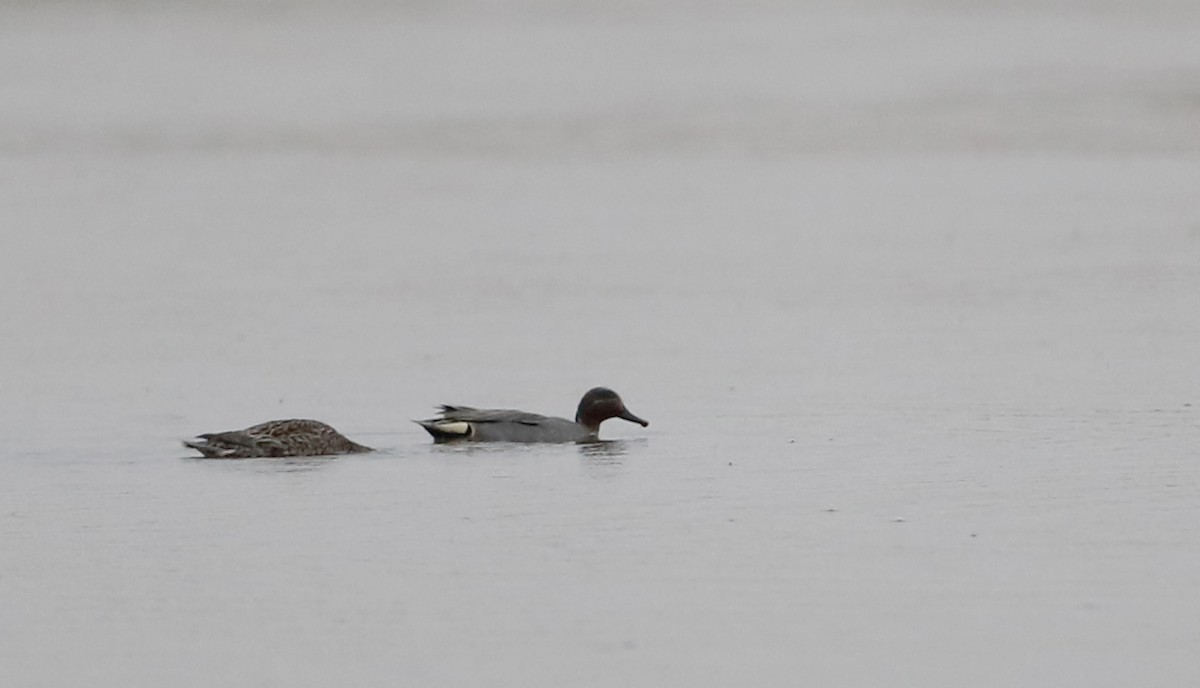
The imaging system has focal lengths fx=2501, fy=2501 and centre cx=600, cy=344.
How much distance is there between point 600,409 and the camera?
11781mm

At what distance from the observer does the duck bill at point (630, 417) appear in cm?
1159

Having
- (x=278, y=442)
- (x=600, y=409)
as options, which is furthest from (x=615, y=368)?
(x=278, y=442)

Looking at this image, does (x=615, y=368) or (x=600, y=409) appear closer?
(x=600, y=409)

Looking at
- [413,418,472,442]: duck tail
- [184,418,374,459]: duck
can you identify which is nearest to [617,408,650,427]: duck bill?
[413,418,472,442]: duck tail

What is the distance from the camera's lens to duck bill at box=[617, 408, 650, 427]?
38.0 ft

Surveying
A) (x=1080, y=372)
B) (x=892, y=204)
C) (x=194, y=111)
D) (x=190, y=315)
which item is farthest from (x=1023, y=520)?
(x=194, y=111)

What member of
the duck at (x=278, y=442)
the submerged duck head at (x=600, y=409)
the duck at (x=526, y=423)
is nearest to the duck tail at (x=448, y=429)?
the duck at (x=526, y=423)

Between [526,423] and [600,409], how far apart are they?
1.59 ft

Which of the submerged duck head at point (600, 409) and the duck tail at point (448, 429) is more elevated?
the submerged duck head at point (600, 409)

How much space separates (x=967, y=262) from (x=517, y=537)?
967 centimetres

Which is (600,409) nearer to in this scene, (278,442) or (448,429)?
(448,429)

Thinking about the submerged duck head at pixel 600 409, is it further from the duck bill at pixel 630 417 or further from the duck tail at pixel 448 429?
the duck tail at pixel 448 429

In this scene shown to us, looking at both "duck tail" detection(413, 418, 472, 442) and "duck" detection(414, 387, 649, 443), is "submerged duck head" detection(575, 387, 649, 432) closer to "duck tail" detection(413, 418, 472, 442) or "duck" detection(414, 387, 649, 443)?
"duck" detection(414, 387, 649, 443)

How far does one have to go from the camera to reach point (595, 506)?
9219 millimetres
